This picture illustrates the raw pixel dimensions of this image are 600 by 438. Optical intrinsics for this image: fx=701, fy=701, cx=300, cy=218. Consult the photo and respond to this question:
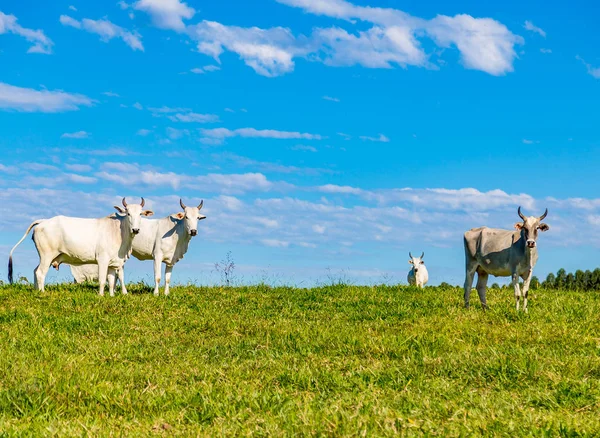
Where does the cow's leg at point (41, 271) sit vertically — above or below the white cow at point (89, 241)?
below

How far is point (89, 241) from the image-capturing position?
1934 cm

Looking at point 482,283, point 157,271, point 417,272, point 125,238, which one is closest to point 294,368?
point 482,283

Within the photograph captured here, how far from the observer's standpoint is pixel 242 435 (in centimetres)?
614

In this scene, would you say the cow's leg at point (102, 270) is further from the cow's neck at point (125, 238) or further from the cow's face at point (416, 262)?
the cow's face at point (416, 262)

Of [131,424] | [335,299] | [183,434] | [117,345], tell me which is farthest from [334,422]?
[335,299]

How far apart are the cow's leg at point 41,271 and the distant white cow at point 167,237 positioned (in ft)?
9.76

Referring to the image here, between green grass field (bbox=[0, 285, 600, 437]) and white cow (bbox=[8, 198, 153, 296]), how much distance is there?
296 centimetres

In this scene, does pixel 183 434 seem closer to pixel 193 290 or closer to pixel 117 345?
pixel 117 345

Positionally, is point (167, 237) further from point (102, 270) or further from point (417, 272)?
point (417, 272)

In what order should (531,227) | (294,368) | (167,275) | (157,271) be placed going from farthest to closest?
1. (167,275)
2. (157,271)
3. (531,227)
4. (294,368)

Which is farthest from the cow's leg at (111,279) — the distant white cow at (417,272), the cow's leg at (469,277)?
the distant white cow at (417,272)

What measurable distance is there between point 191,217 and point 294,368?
12051mm

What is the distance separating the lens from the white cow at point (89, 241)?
19.2 meters

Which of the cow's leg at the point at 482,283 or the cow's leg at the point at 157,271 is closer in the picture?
the cow's leg at the point at 482,283
